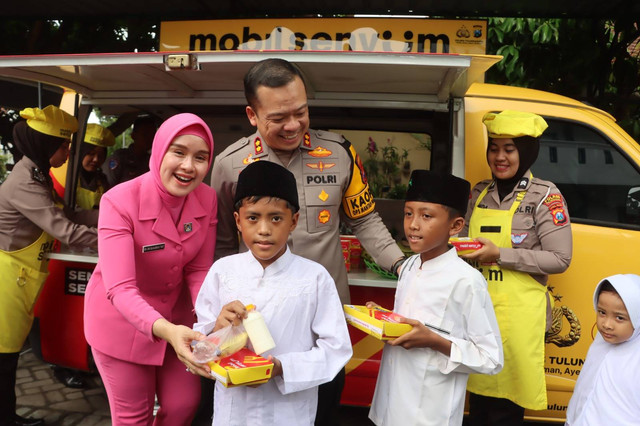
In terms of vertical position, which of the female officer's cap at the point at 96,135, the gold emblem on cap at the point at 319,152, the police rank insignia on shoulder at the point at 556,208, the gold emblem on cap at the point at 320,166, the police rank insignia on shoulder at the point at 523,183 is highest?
the female officer's cap at the point at 96,135

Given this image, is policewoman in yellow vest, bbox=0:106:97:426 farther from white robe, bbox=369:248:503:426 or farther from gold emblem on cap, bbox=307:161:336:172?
white robe, bbox=369:248:503:426

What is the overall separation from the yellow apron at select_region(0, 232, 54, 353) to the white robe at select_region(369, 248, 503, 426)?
2383mm

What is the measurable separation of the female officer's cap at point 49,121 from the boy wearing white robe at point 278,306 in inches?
72.8

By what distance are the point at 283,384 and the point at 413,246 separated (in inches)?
29.7

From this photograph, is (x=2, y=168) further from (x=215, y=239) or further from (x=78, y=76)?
(x=215, y=239)

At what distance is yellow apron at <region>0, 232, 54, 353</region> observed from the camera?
2.97 m

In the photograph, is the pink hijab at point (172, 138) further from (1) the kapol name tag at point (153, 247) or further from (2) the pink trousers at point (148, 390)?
(2) the pink trousers at point (148, 390)

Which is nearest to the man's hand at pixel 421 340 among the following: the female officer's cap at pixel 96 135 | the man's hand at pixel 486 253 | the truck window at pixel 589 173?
the man's hand at pixel 486 253

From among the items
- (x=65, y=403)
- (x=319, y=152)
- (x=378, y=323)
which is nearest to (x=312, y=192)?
(x=319, y=152)

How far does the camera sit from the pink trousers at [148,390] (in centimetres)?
210

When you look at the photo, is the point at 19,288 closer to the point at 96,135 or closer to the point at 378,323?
the point at 96,135

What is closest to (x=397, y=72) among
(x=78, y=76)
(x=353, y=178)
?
(x=353, y=178)

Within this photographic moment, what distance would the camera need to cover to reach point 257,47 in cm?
305

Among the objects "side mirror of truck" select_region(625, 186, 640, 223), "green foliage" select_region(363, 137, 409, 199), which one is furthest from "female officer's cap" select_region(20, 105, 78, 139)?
"side mirror of truck" select_region(625, 186, 640, 223)
